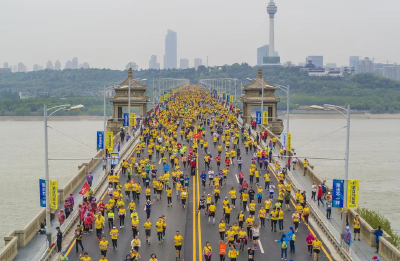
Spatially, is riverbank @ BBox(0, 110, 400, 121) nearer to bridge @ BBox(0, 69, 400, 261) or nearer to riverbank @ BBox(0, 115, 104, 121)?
riverbank @ BBox(0, 115, 104, 121)

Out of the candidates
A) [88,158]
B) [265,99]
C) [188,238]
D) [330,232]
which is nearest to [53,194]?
[188,238]

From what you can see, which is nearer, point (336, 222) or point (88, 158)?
point (336, 222)

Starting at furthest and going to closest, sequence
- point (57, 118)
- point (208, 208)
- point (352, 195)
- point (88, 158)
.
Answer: point (57, 118)
point (88, 158)
point (208, 208)
point (352, 195)

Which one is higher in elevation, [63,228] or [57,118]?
[63,228]

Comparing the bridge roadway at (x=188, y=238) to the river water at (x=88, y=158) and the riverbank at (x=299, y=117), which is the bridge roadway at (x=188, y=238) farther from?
the riverbank at (x=299, y=117)

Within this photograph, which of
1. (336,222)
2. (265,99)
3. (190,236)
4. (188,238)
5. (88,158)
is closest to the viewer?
(188,238)

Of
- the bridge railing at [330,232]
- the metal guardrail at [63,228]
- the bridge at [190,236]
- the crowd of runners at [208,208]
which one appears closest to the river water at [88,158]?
the crowd of runners at [208,208]

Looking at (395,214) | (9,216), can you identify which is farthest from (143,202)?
(395,214)

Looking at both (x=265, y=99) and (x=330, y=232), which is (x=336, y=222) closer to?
(x=330, y=232)
